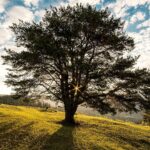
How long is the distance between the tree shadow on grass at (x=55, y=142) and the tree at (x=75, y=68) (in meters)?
6.72

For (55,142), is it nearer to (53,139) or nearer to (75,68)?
(53,139)

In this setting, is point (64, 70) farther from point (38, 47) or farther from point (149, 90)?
point (149, 90)

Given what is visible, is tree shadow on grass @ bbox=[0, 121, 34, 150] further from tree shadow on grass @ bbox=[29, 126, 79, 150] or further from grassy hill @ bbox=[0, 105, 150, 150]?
Result: tree shadow on grass @ bbox=[29, 126, 79, 150]

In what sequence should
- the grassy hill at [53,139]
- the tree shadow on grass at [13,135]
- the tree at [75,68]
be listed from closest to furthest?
the tree shadow on grass at [13,135]
the grassy hill at [53,139]
the tree at [75,68]

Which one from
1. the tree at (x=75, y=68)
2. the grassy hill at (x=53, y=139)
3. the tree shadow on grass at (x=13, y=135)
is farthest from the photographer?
the tree at (x=75, y=68)

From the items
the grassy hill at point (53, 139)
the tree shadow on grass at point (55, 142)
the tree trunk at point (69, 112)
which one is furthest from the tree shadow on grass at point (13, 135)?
the tree trunk at point (69, 112)

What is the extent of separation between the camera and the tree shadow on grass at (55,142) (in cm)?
2416

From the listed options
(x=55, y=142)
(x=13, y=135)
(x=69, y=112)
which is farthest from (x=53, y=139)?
(x=69, y=112)

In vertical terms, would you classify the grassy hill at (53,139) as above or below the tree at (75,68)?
below

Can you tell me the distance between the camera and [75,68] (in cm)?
3178

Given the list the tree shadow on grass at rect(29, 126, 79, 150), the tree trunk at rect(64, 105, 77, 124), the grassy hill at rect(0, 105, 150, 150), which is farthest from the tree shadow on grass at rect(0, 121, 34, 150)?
the tree trunk at rect(64, 105, 77, 124)

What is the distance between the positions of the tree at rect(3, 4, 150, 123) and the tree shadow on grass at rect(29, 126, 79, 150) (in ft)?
22.1

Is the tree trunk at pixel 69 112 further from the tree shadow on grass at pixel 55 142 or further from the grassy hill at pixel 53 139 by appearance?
the tree shadow on grass at pixel 55 142

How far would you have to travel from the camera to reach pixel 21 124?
32.8 metres
